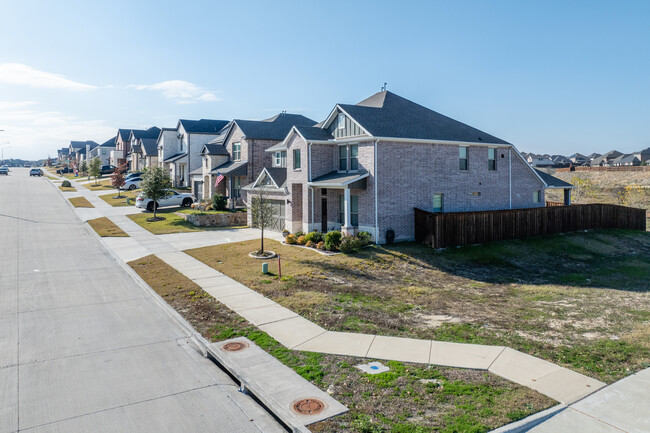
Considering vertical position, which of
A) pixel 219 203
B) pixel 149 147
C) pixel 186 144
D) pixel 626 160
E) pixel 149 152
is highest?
pixel 149 147

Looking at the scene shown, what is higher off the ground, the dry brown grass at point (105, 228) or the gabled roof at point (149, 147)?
the gabled roof at point (149, 147)

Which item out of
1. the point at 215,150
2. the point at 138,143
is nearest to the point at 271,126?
the point at 215,150

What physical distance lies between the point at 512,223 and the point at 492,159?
5362 millimetres

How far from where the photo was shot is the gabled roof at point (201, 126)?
174 ft

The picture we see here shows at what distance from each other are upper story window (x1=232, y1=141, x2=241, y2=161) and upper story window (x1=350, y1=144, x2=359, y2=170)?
19127 millimetres

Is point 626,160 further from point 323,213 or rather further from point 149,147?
point 323,213

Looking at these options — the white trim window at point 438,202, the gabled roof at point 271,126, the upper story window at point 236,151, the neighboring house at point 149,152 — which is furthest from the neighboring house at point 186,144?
the white trim window at point 438,202

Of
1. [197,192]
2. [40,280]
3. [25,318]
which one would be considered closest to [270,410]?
[25,318]

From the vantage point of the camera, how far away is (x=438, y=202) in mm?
27156

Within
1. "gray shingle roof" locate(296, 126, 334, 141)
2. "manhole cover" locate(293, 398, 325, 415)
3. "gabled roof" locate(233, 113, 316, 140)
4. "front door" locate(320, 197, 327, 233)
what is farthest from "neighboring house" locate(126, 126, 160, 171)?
"manhole cover" locate(293, 398, 325, 415)

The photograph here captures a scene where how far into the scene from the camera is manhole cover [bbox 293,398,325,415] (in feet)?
24.5

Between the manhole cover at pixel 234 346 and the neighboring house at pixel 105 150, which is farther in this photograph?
the neighboring house at pixel 105 150

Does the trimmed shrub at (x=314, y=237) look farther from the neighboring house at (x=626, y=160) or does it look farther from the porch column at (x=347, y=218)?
the neighboring house at (x=626, y=160)

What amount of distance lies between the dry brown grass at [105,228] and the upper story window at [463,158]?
72.7ft
